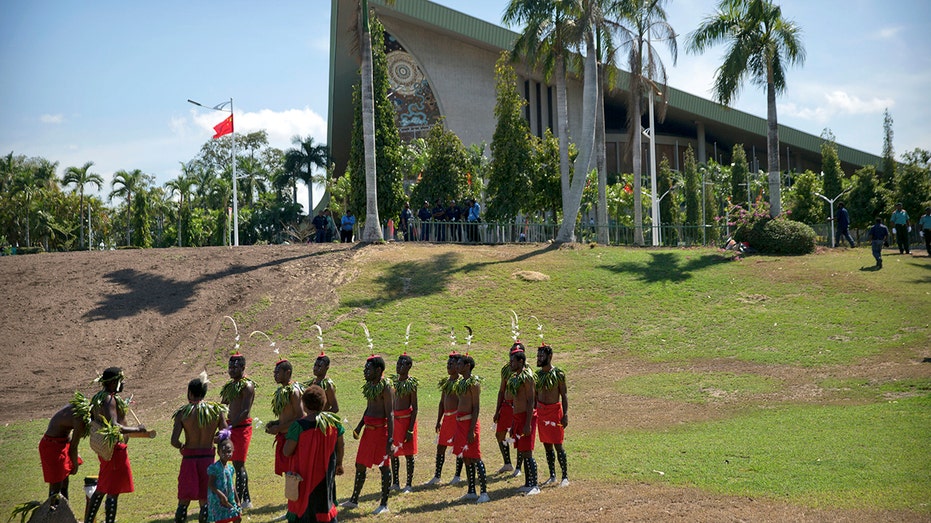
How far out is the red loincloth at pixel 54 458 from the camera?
9.09m

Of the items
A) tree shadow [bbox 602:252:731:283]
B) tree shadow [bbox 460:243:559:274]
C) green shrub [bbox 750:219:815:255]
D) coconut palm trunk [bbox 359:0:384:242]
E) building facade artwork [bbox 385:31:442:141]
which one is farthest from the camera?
building facade artwork [bbox 385:31:442:141]

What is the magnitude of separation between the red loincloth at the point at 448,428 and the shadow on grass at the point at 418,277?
14.5m

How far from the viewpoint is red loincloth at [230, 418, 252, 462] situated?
9797 mm

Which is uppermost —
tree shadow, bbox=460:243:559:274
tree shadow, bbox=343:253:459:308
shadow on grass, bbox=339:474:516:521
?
tree shadow, bbox=460:243:559:274

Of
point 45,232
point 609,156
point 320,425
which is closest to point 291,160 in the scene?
point 45,232

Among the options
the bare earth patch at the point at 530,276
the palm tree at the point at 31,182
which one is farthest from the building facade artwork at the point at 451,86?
the bare earth patch at the point at 530,276

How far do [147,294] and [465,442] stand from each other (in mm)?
18068

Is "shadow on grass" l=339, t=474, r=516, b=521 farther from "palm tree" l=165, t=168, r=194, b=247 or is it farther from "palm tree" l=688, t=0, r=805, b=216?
"palm tree" l=165, t=168, r=194, b=247

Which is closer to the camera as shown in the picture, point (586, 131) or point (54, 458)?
point (54, 458)

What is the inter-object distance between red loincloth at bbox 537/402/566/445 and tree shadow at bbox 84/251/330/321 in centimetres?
1674

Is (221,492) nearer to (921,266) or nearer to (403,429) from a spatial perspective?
(403,429)

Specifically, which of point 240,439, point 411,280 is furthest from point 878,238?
point 240,439

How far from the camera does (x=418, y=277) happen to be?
2752 cm

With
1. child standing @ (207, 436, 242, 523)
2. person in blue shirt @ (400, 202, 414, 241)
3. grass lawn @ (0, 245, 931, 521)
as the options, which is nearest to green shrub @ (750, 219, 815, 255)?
grass lawn @ (0, 245, 931, 521)
